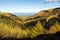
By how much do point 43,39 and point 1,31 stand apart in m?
6.13

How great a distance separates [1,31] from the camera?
2144cm

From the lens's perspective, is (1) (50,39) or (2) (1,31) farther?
(2) (1,31)

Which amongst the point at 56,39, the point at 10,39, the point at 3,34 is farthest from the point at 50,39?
the point at 3,34

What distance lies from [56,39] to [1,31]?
22.4ft

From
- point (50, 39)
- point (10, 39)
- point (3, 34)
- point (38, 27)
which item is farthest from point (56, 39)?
point (38, 27)

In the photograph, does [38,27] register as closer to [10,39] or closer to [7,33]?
[7,33]

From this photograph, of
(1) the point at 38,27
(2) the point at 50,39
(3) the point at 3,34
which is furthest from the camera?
(1) the point at 38,27

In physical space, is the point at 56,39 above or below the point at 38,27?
above

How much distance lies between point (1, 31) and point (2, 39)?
158 inches

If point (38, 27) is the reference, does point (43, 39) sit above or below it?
above

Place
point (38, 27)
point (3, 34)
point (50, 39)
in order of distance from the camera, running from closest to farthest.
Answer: point (50, 39)
point (3, 34)
point (38, 27)

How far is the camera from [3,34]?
822 inches

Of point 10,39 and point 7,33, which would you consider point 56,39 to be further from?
point 7,33

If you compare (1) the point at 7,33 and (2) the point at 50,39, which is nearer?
(2) the point at 50,39
